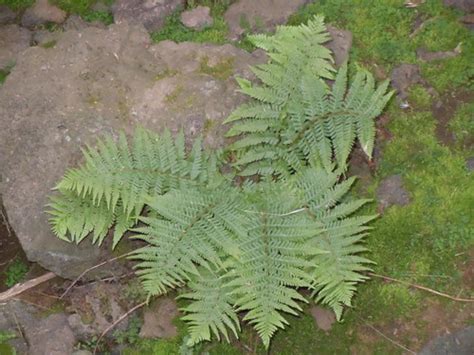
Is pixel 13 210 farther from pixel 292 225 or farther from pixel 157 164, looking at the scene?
pixel 292 225

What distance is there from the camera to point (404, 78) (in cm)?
Result: 573

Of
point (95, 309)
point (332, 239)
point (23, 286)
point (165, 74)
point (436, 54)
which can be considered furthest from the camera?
point (436, 54)

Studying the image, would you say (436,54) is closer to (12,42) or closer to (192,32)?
(192,32)

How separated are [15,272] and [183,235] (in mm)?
2005

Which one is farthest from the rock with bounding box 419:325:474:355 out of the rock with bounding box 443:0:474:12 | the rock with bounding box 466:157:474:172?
the rock with bounding box 443:0:474:12

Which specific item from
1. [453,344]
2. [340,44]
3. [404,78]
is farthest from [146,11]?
[453,344]

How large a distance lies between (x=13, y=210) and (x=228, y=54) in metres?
2.44

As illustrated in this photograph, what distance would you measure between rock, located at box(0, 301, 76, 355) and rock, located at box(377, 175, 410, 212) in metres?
3.04

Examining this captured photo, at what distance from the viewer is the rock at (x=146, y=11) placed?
20.4 ft

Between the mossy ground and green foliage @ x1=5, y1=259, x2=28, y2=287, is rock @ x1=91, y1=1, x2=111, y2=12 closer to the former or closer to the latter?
the mossy ground

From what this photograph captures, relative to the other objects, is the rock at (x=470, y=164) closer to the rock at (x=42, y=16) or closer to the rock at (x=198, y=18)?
the rock at (x=198, y=18)

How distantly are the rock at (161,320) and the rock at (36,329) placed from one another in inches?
26.3

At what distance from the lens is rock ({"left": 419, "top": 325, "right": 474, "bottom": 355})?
4730 millimetres

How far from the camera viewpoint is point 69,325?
205 inches
